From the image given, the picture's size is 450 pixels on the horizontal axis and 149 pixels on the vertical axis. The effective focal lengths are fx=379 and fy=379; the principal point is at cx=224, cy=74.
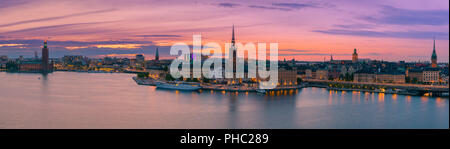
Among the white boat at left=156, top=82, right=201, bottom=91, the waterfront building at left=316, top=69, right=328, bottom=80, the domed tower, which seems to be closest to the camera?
the white boat at left=156, top=82, right=201, bottom=91

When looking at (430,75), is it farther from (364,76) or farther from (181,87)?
(181,87)

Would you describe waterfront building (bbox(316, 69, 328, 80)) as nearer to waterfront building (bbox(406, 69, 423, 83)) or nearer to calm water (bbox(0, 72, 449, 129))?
waterfront building (bbox(406, 69, 423, 83))

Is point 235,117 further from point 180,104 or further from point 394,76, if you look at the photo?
point 394,76

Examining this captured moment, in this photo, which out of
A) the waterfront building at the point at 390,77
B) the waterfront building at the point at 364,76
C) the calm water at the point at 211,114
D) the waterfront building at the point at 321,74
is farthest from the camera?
the waterfront building at the point at 321,74

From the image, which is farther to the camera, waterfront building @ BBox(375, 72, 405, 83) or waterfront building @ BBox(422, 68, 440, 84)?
waterfront building @ BBox(422, 68, 440, 84)

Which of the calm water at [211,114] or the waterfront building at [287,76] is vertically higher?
the waterfront building at [287,76]

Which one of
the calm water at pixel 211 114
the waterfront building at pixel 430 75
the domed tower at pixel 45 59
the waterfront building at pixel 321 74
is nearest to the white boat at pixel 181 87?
the calm water at pixel 211 114

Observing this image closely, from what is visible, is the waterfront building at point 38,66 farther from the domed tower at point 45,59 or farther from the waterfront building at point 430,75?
the waterfront building at point 430,75

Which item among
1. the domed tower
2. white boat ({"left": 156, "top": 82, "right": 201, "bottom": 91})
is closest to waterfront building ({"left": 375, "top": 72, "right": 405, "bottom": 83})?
white boat ({"left": 156, "top": 82, "right": 201, "bottom": 91})

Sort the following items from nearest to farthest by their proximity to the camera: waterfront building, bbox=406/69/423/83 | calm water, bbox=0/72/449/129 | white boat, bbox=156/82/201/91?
calm water, bbox=0/72/449/129
white boat, bbox=156/82/201/91
waterfront building, bbox=406/69/423/83

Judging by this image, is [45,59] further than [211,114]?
Yes

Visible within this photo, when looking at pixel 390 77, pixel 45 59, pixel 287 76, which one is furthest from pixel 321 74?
pixel 45 59

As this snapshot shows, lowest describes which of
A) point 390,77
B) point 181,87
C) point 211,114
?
point 211,114

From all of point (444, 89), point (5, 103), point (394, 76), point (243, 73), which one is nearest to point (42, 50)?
point (243, 73)
